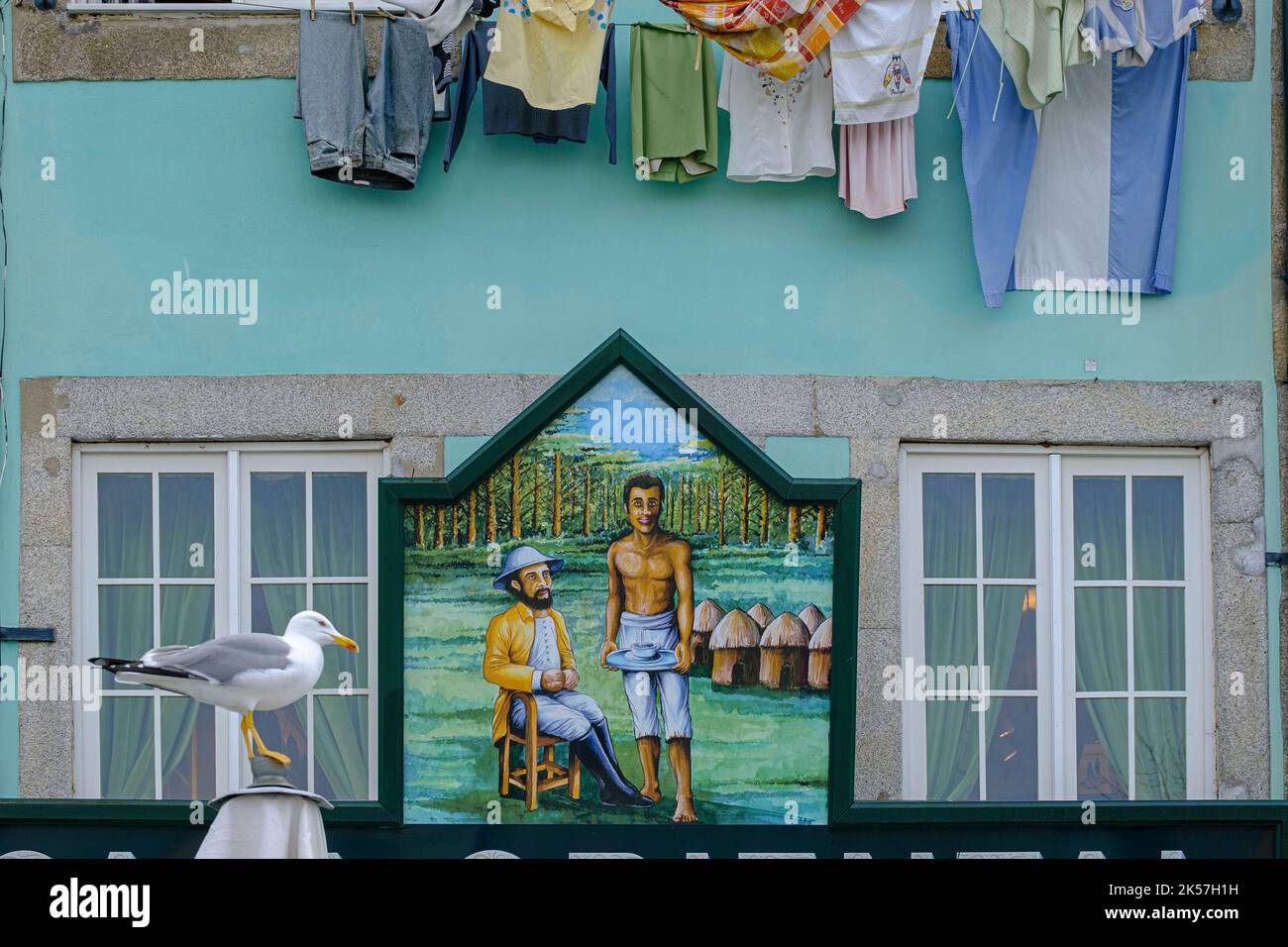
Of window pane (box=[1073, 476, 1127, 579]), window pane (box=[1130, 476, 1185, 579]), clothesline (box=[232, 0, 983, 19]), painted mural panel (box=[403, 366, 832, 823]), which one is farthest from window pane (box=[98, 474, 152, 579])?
window pane (box=[1130, 476, 1185, 579])

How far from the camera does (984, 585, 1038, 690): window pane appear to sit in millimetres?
7820

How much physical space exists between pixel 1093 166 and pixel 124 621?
4.82m

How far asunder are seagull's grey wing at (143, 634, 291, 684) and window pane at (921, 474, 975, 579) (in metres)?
3.04

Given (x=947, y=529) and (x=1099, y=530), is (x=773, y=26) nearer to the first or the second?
(x=947, y=529)

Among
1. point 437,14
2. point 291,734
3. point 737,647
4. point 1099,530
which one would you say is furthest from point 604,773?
point 437,14

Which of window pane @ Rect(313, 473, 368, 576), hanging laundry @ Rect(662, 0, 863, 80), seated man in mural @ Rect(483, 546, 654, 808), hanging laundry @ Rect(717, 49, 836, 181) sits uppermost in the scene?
hanging laundry @ Rect(662, 0, 863, 80)

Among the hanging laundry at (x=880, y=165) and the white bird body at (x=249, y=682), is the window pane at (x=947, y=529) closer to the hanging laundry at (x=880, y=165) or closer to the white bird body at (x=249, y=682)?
the hanging laundry at (x=880, y=165)

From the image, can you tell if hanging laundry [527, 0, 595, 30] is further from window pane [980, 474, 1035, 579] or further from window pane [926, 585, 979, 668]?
window pane [926, 585, 979, 668]

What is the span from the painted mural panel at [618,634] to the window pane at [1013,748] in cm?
149

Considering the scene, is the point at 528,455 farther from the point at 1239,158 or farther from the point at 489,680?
the point at 1239,158

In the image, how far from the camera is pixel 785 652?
6621mm

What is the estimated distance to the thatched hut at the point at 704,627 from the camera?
661 cm

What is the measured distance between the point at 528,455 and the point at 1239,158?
12.2ft

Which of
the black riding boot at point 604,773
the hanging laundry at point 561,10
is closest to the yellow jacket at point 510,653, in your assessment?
the black riding boot at point 604,773
